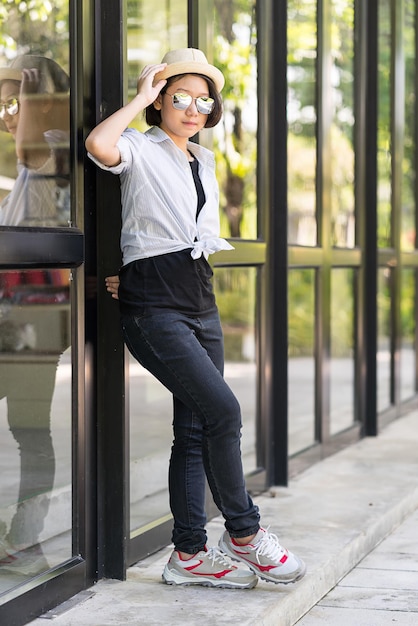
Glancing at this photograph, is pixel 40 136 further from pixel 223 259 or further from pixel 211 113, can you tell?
pixel 223 259

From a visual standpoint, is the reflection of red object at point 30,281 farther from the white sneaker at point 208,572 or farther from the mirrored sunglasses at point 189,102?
the white sneaker at point 208,572

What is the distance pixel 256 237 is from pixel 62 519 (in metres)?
2.00

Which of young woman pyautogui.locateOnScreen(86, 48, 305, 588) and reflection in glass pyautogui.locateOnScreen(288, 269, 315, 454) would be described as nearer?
young woman pyautogui.locateOnScreen(86, 48, 305, 588)

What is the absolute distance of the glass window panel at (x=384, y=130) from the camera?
7172mm

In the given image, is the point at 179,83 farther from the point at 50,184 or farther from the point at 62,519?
the point at 62,519

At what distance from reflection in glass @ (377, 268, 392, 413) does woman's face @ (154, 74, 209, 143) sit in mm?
3752

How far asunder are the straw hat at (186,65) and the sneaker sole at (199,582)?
61.0 inches

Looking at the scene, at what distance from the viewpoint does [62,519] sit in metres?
3.71

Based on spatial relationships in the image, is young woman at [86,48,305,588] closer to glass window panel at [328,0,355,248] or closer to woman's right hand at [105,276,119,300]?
woman's right hand at [105,276,119,300]

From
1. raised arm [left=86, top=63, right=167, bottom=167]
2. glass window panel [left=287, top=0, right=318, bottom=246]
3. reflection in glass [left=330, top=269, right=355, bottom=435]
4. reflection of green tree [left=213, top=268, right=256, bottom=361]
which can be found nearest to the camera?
raised arm [left=86, top=63, right=167, bottom=167]

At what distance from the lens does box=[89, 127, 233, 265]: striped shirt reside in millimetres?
3537

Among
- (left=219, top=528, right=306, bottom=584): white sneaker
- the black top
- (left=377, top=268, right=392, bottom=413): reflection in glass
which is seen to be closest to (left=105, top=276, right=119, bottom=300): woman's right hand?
the black top

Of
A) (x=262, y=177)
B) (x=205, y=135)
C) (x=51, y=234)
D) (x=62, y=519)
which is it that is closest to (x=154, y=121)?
(x=51, y=234)

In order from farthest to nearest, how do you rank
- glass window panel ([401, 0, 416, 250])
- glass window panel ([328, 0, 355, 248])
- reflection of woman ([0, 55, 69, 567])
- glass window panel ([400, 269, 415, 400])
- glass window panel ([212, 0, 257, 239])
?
glass window panel ([400, 269, 415, 400]), glass window panel ([401, 0, 416, 250]), glass window panel ([328, 0, 355, 248]), glass window panel ([212, 0, 257, 239]), reflection of woman ([0, 55, 69, 567])
